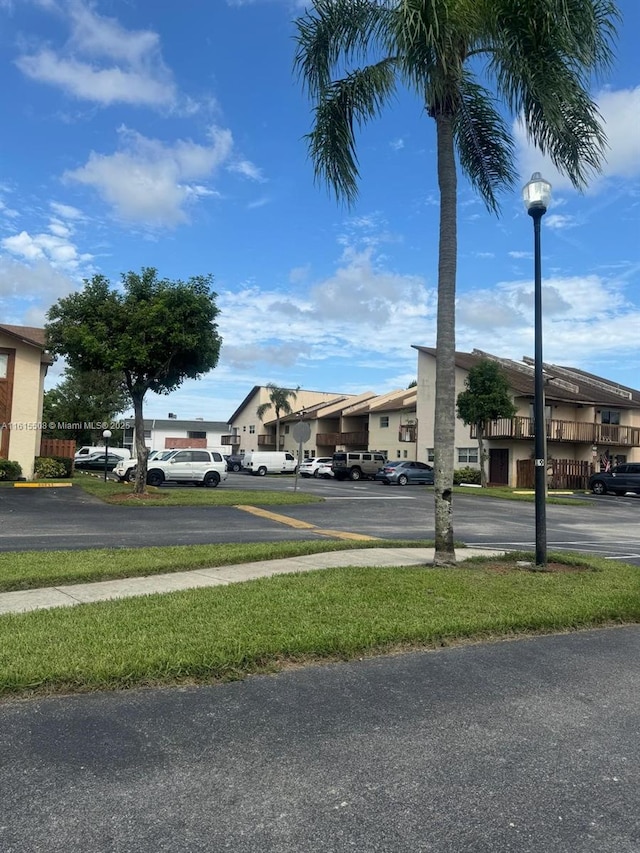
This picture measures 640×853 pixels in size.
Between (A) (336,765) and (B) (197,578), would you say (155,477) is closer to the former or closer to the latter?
(B) (197,578)

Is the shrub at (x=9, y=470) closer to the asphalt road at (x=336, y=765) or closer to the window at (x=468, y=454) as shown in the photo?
the asphalt road at (x=336, y=765)

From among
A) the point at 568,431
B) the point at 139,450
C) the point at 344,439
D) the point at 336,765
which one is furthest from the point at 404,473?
the point at 336,765

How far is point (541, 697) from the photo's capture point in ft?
15.3

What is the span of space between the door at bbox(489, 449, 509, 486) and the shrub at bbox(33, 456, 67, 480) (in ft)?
81.3

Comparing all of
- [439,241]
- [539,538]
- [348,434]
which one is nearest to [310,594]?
[539,538]

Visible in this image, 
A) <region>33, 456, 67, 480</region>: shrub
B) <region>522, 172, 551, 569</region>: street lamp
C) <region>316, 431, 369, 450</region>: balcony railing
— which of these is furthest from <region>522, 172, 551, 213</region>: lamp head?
<region>316, 431, 369, 450</region>: balcony railing

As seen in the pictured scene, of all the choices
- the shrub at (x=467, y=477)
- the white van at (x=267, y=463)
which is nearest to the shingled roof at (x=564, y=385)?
the shrub at (x=467, y=477)

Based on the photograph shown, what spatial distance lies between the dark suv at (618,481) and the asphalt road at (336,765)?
110 feet

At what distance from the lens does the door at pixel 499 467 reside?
4028 centimetres

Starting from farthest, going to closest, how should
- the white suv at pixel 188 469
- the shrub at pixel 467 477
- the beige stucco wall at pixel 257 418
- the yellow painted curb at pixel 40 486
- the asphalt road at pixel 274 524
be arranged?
the beige stucco wall at pixel 257 418
the shrub at pixel 467 477
the white suv at pixel 188 469
the yellow painted curb at pixel 40 486
the asphalt road at pixel 274 524

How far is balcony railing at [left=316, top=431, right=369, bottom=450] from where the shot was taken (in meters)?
58.8

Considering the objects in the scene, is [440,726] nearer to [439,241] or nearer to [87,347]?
[439,241]

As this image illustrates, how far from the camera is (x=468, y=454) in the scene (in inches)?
1714

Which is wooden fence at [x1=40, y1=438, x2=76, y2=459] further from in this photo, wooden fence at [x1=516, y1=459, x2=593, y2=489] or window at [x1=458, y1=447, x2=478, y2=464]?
wooden fence at [x1=516, y1=459, x2=593, y2=489]
